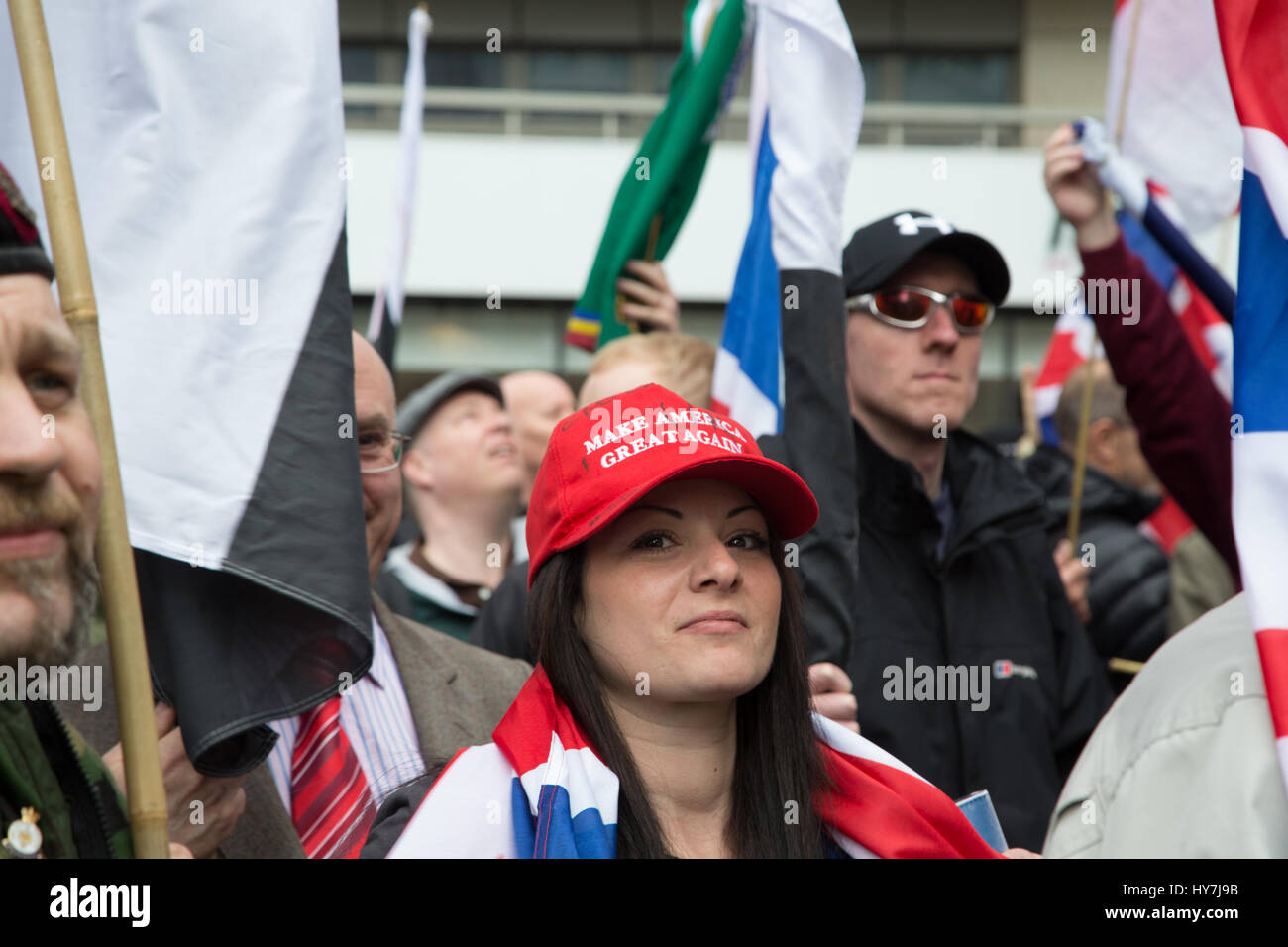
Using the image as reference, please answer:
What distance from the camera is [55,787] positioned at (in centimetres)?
185

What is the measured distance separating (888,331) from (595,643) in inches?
63.1

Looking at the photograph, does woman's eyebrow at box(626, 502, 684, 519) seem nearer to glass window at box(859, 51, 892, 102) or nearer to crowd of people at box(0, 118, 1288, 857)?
crowd of people at box(0, 118, 1288, 857)

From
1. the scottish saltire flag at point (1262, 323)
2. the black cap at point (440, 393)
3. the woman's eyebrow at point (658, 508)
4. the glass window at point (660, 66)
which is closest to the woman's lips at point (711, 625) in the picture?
the woman's eyebrow at point (658, 508)

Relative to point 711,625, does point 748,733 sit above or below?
below

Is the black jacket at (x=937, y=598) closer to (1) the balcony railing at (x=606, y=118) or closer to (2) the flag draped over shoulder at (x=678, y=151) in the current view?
(2) the flag draped over shoulder at (x=678, y=151)

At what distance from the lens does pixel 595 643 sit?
7.09ft

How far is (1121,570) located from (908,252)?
186 centimetres

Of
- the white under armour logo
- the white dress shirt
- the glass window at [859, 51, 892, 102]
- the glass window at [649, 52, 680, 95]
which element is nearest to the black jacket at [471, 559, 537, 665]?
the white dress shirt

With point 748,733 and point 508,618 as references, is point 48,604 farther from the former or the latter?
point 508,618

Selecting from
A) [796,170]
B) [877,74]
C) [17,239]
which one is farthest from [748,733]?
[877,74]

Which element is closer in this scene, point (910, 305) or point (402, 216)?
point (910, 305)

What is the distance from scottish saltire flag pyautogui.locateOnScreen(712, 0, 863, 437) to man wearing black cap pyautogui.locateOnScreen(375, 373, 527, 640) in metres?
1.78

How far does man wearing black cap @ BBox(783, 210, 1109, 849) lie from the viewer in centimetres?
319

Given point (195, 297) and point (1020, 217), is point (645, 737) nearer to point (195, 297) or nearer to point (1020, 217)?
point (195, 297)
